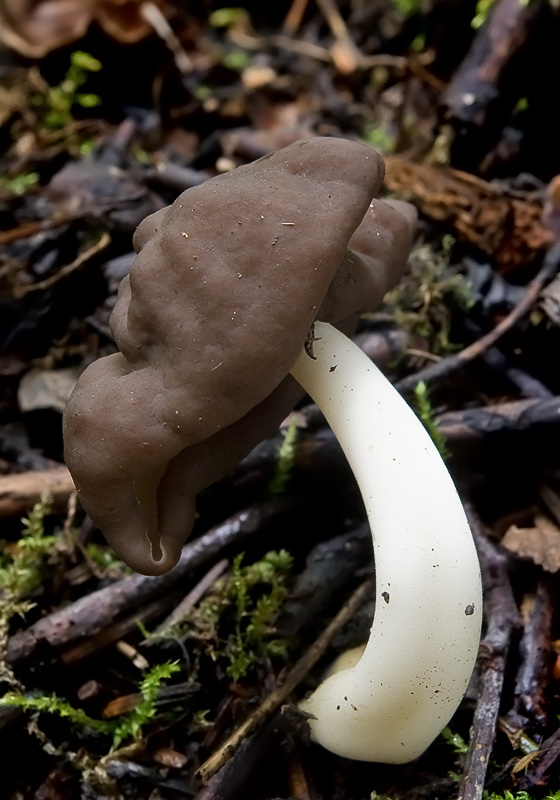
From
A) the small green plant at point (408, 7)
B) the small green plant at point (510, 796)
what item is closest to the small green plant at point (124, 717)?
the small green plant at point (510, 796)

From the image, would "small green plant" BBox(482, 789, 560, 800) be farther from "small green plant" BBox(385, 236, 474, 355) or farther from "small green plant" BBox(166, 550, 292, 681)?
"small green plant" BBox(385, 236, 474, 355)

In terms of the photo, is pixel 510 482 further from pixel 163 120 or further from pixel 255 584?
pixel 163 120

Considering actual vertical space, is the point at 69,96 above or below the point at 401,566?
below

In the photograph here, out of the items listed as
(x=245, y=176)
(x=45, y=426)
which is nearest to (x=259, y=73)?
(x=45, y=426)

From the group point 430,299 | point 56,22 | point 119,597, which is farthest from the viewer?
point 56,22

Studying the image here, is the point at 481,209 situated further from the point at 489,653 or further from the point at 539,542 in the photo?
the point at 489,653

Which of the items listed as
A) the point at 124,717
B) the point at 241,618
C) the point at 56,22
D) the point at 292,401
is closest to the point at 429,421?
the point at 292,401

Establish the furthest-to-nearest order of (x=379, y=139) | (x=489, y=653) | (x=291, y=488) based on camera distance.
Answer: (x=379, y=139) < (x=291, y=488) < (x=489, y=653)
